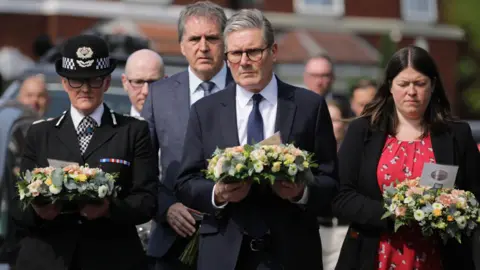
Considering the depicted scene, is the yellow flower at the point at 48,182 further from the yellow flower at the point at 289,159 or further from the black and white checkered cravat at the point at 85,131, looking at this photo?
the yellow flower at the point at 289,159

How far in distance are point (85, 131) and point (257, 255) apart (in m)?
1.31

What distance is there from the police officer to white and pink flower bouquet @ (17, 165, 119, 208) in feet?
0.24

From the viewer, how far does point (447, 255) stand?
7133mm

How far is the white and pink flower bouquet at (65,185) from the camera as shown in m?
6.45

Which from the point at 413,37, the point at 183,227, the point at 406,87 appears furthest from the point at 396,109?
the point at 413,37

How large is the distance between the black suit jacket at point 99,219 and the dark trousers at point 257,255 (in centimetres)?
66

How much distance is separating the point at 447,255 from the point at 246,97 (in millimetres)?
1545

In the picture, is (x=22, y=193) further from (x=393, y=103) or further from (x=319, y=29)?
(x=319, y=29)

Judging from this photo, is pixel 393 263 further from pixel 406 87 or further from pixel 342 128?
pixel 342 128

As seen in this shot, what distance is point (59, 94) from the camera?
474 inches

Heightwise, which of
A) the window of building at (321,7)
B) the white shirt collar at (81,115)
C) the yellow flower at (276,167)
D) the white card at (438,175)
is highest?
the window of building at (321,7)

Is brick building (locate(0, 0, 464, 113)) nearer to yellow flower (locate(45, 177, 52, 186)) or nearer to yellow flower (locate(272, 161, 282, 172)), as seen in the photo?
yellow flower (locate(45, 177, 52, 186))

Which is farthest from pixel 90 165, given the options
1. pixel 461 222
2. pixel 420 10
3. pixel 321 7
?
pixel 420 10

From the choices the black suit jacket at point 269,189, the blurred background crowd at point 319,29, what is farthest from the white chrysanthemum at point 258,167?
the blurred background crowd at point 319,29
